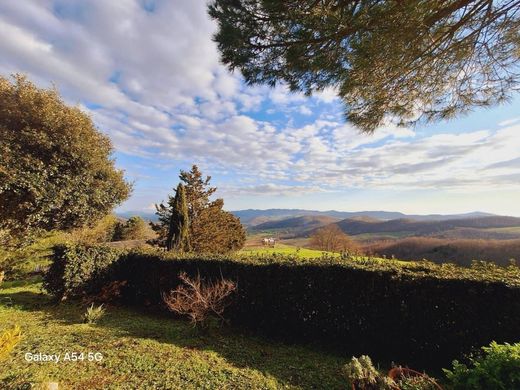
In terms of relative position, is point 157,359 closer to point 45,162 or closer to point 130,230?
point 45,162

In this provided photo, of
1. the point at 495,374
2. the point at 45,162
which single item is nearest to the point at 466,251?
the point at 495,374

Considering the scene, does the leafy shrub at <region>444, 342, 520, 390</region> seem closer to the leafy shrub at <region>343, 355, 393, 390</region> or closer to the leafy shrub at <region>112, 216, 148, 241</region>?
the leafy shrub at <region>343, 355, 393, 390</region>

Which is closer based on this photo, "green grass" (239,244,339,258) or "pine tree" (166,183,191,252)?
"green grass" (239,244,339,258)

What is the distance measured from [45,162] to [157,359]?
7.71 metres

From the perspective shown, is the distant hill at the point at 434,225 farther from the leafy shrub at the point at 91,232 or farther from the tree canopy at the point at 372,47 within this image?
the tree canopy at the point at 372,47

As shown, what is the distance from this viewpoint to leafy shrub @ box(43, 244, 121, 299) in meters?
8.34

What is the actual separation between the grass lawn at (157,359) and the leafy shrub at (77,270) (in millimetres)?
1273

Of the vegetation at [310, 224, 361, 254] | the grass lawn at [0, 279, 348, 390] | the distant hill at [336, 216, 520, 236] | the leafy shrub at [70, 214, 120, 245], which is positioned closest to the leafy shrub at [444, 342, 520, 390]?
the grass lawn at [0, 279, 348, 390]

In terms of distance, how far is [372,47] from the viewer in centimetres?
470

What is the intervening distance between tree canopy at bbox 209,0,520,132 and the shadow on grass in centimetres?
499

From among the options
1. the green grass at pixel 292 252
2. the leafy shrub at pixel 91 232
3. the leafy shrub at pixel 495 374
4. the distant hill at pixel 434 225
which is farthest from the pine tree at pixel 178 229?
the distant hill at pixel 434 225

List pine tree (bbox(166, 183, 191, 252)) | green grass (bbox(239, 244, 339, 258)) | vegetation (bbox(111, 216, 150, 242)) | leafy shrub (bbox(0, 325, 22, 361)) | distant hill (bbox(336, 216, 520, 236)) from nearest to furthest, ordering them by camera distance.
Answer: leafy shrub (bbox(0, 325, 22, 361)) < green grass (bbox(239, 244, 339, 258)) < pine tree (bbox(166, 183, 191, 252)) < vegetation (bbox(111, 216, 150, 242)) < distant hill (bbox(336, 216, 520, 236))

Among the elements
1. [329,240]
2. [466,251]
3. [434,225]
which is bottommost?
[466,251]

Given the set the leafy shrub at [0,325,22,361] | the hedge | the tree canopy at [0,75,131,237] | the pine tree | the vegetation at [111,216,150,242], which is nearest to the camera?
the leafy shrub at [0,325,22,361]
